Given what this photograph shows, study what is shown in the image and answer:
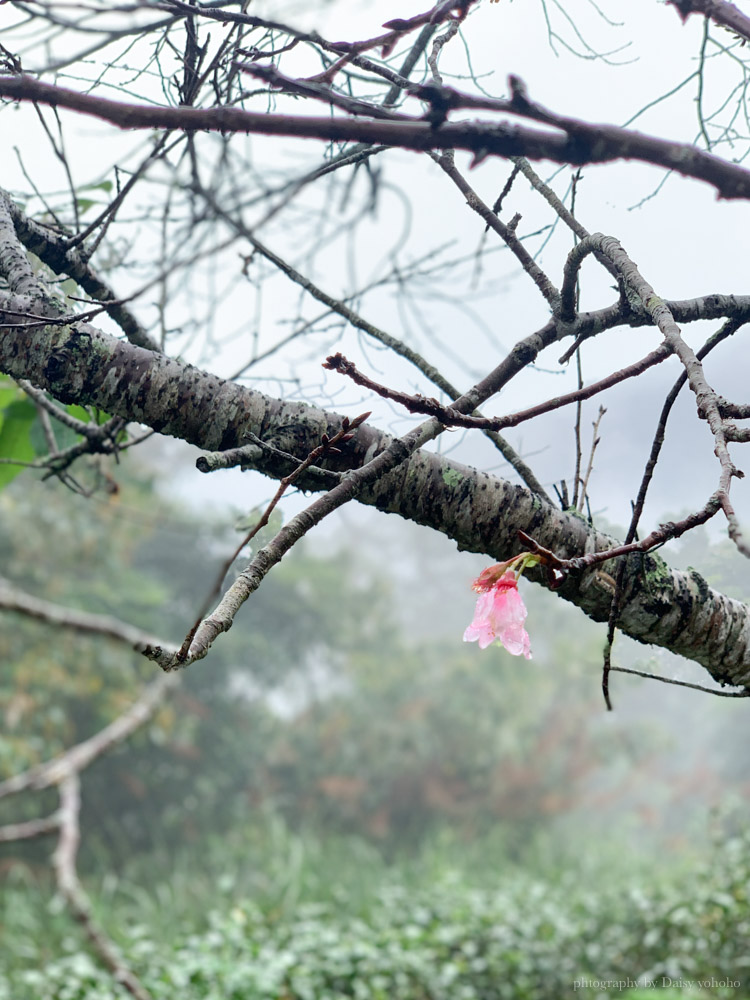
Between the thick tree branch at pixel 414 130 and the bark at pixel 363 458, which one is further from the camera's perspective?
the bark at pixel 363 458

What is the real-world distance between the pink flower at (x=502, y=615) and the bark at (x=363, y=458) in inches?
5.7

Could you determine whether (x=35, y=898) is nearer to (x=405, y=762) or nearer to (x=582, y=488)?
(x=405, y=762)

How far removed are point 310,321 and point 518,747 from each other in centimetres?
575

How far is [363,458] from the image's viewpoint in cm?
66

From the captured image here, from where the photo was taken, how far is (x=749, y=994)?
215 centimetres

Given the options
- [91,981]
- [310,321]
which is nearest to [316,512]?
[310,321]

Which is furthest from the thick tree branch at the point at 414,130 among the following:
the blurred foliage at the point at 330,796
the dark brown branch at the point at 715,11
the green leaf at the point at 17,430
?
the blurred foliage at the point at 330,796

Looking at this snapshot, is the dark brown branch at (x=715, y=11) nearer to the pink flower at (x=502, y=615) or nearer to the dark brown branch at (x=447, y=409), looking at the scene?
the dark brown branch at (x=447, y=409)

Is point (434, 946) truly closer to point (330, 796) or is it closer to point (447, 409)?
point (447, 409)

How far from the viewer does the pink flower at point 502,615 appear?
538mm

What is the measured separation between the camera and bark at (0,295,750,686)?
656 millimetres

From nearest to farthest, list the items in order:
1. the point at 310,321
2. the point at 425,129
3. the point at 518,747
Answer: the point at 425,129 < the point at 310,321 < the point at 518,747

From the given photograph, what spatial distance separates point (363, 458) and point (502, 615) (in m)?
0.19

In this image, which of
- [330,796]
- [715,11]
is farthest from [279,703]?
[715,11]
